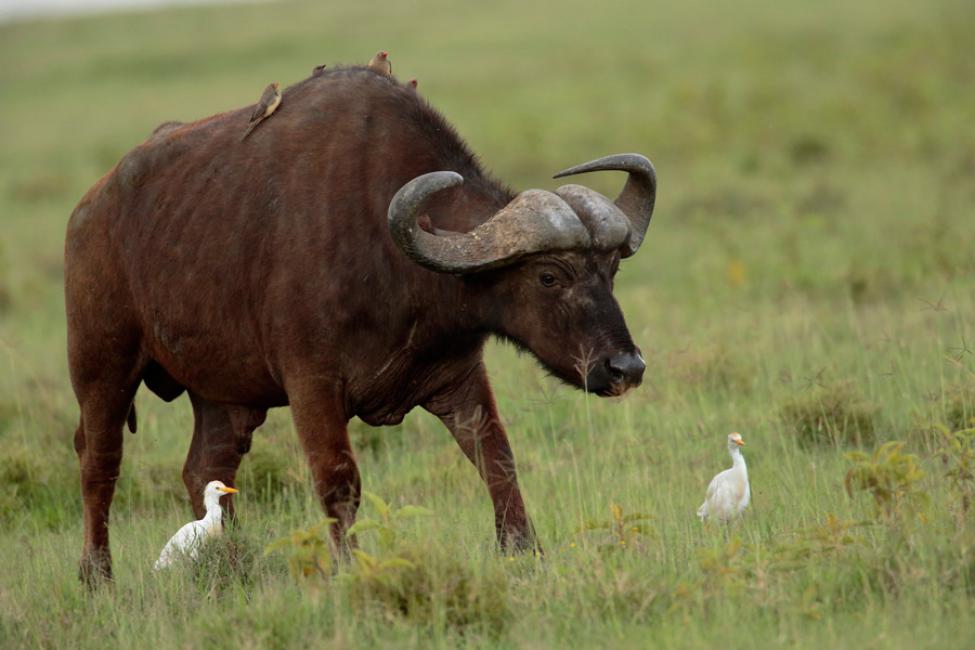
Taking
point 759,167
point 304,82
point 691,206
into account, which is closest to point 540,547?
point 304,82

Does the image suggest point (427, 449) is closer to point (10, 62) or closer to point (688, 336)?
point (688, 336)

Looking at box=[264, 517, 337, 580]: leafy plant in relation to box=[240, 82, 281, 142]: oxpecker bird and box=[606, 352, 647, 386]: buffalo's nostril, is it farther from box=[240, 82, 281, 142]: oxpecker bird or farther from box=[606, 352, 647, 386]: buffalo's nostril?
box=[240, 82, 281, 142]: oxpecker bird

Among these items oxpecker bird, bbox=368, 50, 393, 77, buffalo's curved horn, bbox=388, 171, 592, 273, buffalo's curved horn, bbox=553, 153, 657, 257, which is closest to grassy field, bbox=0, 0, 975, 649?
buffalo's curved horn, bbox=388, 171, 592, 273

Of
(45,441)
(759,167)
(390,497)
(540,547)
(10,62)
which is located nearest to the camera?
(540,547)

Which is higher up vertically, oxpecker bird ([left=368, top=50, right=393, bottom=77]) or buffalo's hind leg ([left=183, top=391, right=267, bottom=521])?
oxpecker bird ([left=368, top=50, right=393, bottom=77])

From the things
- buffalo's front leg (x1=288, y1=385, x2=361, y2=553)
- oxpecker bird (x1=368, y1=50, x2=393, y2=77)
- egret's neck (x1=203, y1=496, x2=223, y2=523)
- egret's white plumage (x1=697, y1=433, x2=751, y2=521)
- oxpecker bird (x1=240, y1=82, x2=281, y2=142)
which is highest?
oxpecker bird (x1=368, y1=50, x2=393, y2=77)

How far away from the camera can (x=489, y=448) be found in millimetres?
7027

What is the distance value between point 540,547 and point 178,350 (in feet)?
7.33

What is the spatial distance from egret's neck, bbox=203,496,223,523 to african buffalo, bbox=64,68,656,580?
54 cm

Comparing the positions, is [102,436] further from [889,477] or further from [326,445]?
[889,477]

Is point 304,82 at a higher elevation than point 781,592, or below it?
higher

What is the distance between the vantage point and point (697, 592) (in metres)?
5.20

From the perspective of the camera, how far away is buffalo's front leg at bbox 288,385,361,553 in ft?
21.8

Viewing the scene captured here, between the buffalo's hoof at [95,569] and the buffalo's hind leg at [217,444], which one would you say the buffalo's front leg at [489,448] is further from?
the buffalo's hoof at [95,569]
